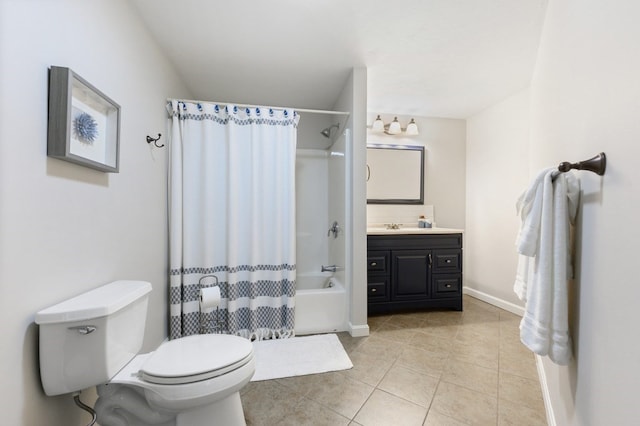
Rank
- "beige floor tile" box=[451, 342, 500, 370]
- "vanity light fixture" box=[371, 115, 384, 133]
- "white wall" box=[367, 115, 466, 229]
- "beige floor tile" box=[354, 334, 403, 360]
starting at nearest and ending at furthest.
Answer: "beige floor tile" box=[451, 342, 500, 370]
"beige floor tile" box=[354, 334, 403, 360]
"vanity light fixture" box=[371, 115, 384, 133]
"white wall" box=[367, 115, 466, 229]

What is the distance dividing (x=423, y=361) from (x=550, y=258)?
4.39ft

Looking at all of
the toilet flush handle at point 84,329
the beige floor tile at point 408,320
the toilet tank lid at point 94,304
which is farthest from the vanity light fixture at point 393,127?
the toilet flush handle at point 84,329

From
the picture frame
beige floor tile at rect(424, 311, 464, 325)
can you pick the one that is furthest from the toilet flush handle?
beige floor tile at rect(424, 311, 464, 325)

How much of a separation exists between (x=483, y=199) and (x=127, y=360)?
3656 mm

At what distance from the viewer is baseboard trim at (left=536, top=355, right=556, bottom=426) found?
136 centimetres

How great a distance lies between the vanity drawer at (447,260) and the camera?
2.91 metres

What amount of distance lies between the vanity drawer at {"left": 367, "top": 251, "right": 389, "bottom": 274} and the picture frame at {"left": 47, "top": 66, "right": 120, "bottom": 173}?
7.18 feet

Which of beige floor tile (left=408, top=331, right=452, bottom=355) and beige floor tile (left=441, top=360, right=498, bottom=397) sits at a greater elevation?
beige floor tile (left=408, top=331, right=452, bottom=355)

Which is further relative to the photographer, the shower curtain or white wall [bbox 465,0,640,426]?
the shower curtain

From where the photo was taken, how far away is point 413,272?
2.85 meters

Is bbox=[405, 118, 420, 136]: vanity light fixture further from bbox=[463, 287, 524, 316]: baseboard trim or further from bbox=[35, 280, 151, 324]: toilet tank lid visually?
bbox=[35, 280, 151, 324]: toilet tank lid

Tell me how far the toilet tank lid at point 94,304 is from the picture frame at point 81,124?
0.52 m

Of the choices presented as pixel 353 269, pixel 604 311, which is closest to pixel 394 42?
pixel 353 269

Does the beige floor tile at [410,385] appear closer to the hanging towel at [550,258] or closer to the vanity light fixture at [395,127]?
the hanging towel at [550,258]
